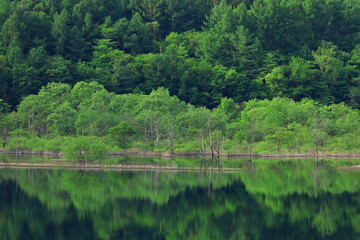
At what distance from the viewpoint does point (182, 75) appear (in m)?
114

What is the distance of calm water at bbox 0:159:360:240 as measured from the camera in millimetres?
30391

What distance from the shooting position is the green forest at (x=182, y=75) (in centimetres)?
8081

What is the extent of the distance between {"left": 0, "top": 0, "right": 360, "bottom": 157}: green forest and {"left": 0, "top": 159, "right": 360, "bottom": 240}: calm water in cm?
2631

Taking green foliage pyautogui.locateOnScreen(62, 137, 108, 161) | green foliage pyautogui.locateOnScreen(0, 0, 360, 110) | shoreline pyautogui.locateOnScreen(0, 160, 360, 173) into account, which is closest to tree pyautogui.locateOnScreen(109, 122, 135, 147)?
green foliage pyautogui.locateOnScreen(62, 137, 108, 161)

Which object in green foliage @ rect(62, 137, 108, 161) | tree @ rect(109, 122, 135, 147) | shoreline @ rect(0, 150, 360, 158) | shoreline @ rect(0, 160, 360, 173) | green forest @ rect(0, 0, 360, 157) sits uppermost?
green forest @ rect(0, 0, 360, 157)

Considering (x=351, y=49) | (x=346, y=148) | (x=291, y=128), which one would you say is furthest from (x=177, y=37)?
(x=346, y=148)

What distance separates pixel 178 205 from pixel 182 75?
78.6 meters

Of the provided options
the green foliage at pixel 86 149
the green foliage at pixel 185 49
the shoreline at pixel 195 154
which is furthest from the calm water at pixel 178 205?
the green foliage at pixel 185 49

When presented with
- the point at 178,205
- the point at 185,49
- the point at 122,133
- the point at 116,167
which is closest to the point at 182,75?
→ the point at 185,49

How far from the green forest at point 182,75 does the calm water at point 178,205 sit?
1036 inches

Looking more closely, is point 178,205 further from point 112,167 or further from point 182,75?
point 182,75

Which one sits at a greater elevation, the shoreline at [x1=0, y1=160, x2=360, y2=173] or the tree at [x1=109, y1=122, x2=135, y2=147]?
the tree at [x1=109, y1=122, x2=135, y2=147]

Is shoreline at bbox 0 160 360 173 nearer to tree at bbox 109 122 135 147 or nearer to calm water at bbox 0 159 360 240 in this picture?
calm water at bbox 0 159 360 240

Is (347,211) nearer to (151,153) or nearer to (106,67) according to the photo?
(151,153)
